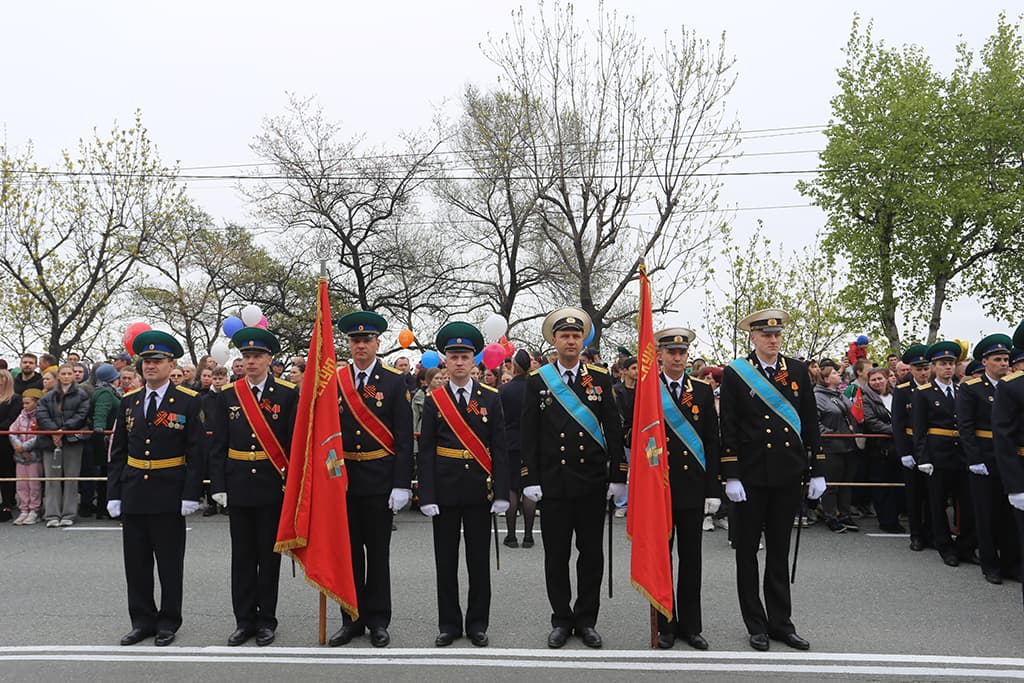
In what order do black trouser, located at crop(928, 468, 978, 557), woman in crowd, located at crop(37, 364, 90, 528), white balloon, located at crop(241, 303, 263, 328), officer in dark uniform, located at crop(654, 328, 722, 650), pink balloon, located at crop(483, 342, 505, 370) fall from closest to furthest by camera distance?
officer in dark uniform, located at crop(654, 328, 722, 650)
black trouser, located at crop(928, 468, 978, 557)
white balloon, located at crop(241, 303, 263, 328)
woman in crowd, located at crop(37, 364, 90, 528)
pink balloon, located at crop(483, 342, 505, 370)

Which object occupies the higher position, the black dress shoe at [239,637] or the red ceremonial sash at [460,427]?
the red ceremonial sash at [460,427]

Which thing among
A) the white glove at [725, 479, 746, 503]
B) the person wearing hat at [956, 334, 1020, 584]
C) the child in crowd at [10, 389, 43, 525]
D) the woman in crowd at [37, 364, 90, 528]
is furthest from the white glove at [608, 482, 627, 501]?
the child in crowd at [10, 389, 43, 525]

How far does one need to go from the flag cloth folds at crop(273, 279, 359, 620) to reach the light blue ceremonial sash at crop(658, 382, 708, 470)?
88.0 inches

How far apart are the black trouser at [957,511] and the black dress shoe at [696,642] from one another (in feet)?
13.1

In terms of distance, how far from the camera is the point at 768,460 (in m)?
5.81

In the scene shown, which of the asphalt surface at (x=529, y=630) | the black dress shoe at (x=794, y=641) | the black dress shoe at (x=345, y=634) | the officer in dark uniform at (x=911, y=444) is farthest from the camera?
the officer in dark uniform at (x=911, y=444)

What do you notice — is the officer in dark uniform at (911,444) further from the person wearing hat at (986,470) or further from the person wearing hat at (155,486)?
the person wearing hat at (155,486)

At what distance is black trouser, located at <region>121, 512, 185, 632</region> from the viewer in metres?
6.13

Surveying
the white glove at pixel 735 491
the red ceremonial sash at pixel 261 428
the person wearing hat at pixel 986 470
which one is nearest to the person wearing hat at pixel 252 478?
the red ceremonial sash at pixel 261 428

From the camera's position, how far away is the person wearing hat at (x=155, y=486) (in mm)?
6133

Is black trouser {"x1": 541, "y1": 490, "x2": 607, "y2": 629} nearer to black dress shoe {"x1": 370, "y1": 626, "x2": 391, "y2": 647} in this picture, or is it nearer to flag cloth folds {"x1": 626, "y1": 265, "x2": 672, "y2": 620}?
flag cloth folds {"x1": 626, "y1": 265, "x2": 672, "y2": 620}

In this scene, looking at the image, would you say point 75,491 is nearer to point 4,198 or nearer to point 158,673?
point 158,673

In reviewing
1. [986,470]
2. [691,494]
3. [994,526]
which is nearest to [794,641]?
[691,494]

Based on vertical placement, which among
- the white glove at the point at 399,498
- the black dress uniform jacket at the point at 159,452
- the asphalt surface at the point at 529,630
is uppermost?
the black dress uniform jacket at the point at 159,452
